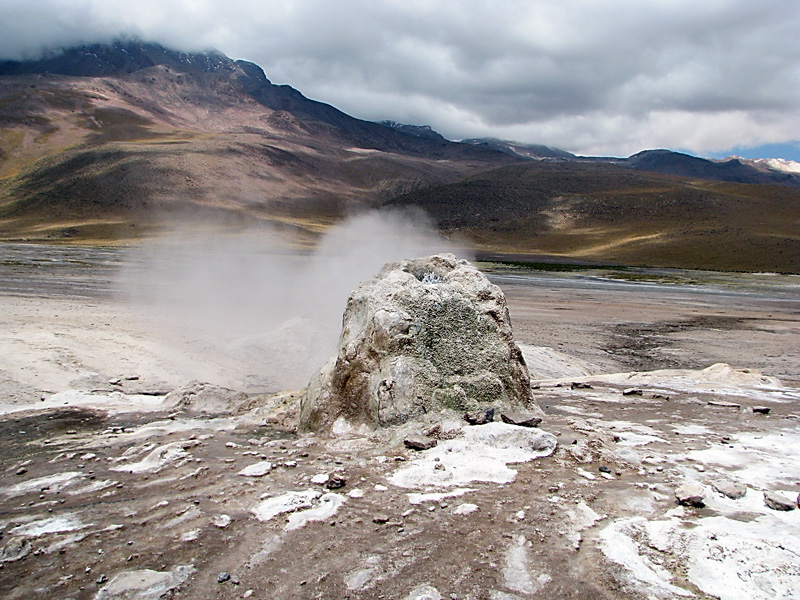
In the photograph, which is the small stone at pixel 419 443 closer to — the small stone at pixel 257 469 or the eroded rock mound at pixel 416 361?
the eroded rock mound at pixel 416 361

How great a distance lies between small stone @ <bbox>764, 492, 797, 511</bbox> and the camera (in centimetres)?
406

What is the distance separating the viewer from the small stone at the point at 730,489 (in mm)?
4281

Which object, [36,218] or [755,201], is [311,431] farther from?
[755,201]

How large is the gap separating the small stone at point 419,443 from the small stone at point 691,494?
201 centimetres

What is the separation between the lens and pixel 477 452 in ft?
16.5

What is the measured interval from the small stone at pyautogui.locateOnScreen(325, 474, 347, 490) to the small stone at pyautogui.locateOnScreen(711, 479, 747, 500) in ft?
9.44

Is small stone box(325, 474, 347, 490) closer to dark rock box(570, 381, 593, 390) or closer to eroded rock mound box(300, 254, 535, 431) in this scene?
eroded rock mound box(300, 254, 535, 431)

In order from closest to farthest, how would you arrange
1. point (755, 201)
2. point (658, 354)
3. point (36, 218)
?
point (658, 354)
point (36, 218)
point (755, 201)

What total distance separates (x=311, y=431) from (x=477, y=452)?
1.89 m

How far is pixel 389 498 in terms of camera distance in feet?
13.9

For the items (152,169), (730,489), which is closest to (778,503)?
(730,489)

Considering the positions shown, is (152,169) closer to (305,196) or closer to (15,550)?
(305,196)

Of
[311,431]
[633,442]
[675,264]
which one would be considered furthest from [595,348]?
[675,264]

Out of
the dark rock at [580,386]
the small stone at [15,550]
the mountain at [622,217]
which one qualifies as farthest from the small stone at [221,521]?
the mountain at [622,217]
